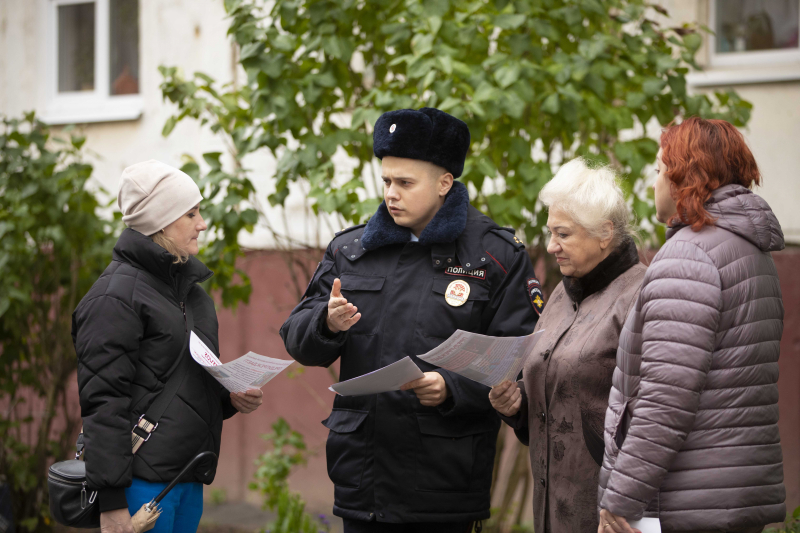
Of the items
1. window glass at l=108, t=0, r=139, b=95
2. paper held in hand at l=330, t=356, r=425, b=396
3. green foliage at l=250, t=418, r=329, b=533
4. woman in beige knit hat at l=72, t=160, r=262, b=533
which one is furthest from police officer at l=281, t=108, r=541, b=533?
window glass at l=108, t=0, r=139, b=95

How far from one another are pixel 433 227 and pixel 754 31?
3766 mm

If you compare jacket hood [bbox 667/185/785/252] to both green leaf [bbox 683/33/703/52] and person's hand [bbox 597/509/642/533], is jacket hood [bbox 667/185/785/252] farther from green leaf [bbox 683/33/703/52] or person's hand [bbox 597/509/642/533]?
green leaf [bbox 683/33/703/52]

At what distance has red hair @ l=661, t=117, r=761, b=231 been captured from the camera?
6.71 feet

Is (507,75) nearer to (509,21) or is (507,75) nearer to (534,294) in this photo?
(509,21)

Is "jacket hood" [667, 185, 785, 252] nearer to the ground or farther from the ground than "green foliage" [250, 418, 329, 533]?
farther from the ground

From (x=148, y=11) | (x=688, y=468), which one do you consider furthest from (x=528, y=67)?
(x=148, y=11)

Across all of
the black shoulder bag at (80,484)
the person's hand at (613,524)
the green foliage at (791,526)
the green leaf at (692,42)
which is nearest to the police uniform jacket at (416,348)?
the black shoulder bag at (80,484)

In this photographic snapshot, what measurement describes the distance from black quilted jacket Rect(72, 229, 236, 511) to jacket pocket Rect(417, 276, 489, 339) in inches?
31.1

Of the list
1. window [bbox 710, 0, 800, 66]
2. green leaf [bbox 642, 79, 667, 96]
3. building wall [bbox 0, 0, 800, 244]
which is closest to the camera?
green leaf [bbox 642, 79, 667, 96]

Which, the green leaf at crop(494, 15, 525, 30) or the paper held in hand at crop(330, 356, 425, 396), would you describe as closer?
the paper held in hand at crop(330, 356, 425, 396)

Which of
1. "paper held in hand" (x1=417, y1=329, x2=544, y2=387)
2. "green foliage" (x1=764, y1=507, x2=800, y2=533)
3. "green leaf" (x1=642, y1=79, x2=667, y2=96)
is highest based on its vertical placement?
"green leaf" (x1=642, y1=79, x2=667, y2=96)

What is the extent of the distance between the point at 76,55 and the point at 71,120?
0.76 m

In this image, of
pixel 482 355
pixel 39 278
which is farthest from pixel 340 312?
pixel 39 278

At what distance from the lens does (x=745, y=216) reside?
2.01 metres
